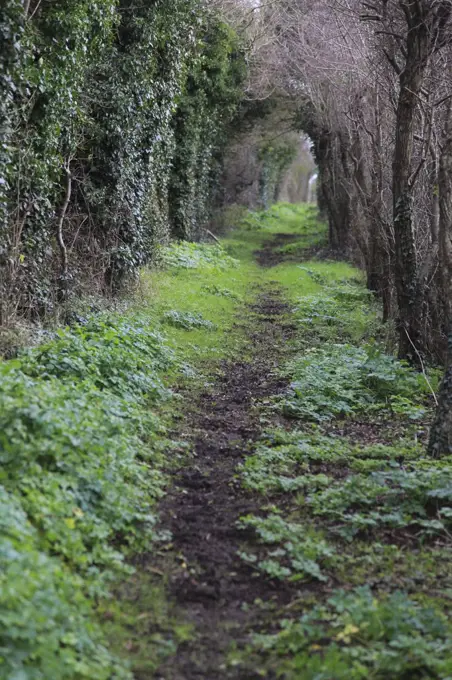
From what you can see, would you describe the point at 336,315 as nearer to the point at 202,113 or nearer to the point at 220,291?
the point at 220,291

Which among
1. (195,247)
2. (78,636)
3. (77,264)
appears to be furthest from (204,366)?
(195,247)

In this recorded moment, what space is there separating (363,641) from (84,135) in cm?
1039

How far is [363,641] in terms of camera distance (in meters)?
4.13

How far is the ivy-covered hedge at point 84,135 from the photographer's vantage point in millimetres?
8984

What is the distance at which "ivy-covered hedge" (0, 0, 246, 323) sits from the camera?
8.98m

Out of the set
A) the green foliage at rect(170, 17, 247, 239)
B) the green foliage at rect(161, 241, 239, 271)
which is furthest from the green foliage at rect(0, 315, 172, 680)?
the green foliage at rect(170, 17, 247, 239)

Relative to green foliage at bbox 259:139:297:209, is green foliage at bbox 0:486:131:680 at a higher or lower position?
lower

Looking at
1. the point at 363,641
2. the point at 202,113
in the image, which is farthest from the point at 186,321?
the point at 202,113

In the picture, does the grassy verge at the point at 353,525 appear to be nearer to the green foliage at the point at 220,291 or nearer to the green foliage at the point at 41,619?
the green foliage at the point at 41,619

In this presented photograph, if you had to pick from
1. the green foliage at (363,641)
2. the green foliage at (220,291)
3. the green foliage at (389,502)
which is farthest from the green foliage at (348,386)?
the green foliage at (220,291)

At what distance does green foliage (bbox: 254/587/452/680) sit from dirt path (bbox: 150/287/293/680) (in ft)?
1.09

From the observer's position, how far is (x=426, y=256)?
11.3 meters

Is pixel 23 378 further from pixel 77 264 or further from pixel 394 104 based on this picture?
pixel 394 104

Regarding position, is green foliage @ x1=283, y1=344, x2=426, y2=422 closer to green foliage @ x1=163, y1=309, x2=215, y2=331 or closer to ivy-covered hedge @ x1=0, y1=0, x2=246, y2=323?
green foliage @ x1=163, y1=309, x2=215, y2=331
